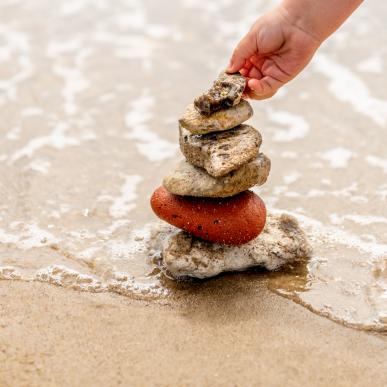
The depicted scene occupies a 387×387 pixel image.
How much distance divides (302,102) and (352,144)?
3.13ft

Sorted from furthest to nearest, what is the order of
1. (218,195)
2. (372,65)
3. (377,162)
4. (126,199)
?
(372,65) → (377,162) → (126,199) → (218,195)

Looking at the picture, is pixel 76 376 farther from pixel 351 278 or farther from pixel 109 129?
pixel 109 129

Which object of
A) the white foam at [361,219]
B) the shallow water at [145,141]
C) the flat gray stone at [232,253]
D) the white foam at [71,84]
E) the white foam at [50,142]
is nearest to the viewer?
the flat gray stone at [232,253]

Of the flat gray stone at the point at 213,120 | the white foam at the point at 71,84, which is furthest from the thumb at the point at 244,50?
the white foam at the point at 71,84

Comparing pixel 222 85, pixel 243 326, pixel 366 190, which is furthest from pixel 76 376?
pixel 366 190

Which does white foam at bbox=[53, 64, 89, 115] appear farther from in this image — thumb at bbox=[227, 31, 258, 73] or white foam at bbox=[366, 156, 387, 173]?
white foam at bbox=[366, 156, 387, 173]

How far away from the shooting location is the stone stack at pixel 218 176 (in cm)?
336

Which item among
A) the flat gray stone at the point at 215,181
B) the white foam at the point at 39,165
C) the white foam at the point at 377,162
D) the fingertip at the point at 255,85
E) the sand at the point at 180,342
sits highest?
the fingertip at the point at 255,85

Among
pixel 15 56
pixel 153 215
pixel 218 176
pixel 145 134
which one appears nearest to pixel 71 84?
pixel 15 56

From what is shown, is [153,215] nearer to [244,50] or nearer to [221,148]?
[221,148]

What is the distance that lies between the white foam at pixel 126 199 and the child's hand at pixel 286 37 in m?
1.20

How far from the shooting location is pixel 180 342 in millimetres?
3092

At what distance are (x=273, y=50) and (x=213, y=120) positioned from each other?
0.78 m

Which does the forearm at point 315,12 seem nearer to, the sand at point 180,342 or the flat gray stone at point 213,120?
the flat gray stone at point 213,120
